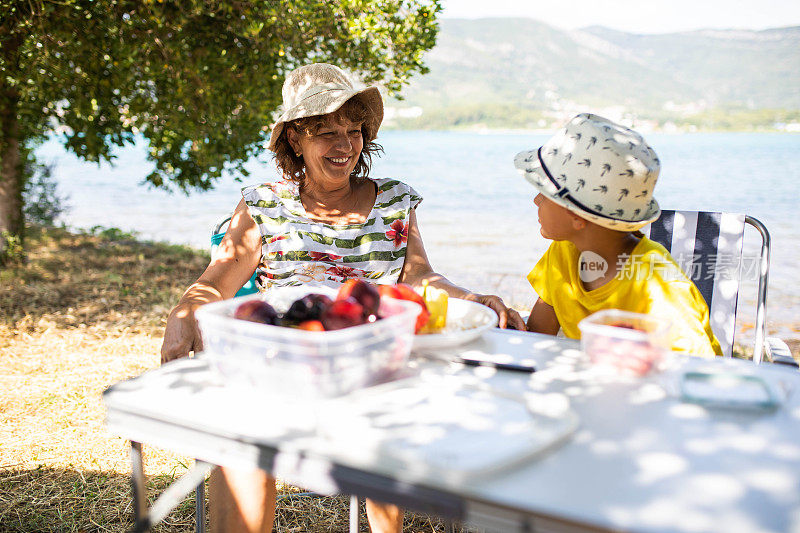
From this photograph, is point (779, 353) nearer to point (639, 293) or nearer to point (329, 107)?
point (639, 293)

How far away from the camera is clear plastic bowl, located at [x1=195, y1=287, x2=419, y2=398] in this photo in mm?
1123

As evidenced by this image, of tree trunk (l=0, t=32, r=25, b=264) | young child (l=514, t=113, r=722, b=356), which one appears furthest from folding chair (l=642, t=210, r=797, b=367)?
tree trunk (l=0, t=32, r=25, b=264)

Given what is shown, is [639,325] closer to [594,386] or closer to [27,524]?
[594,386]

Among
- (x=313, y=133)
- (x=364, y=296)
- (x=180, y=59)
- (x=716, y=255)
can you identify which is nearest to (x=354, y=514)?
(x=364, y=296)

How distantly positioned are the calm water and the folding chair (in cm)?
121

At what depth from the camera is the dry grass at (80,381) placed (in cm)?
264

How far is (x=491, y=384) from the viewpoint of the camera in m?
1.36

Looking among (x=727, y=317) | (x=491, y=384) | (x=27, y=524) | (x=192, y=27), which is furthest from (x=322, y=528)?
(x=192, y=27)

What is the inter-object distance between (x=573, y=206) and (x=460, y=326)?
0.48 metres

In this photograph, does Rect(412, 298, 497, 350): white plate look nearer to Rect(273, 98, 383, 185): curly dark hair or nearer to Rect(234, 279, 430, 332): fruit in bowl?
Rect(234, 279, 430, 332): fruit in bowl

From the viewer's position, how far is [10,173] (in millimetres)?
5723

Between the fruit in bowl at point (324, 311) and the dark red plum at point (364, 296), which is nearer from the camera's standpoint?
the fruit in bowl at point (324, 311)

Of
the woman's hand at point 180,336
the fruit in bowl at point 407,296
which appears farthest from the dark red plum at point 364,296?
the woman's hand at point 180,336

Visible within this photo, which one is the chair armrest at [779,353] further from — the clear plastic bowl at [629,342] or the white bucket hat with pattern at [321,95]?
the white bucket hat with pattern at [321,95]
